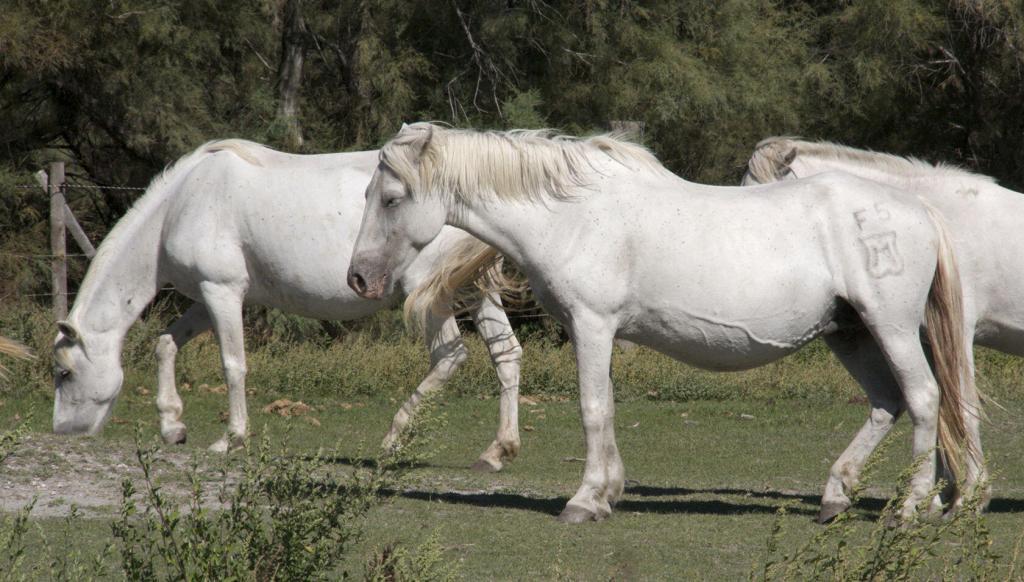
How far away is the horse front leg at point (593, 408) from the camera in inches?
257

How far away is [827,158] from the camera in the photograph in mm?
7902

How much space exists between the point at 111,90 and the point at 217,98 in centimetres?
203

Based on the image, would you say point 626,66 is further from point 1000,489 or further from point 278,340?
point 1000,489

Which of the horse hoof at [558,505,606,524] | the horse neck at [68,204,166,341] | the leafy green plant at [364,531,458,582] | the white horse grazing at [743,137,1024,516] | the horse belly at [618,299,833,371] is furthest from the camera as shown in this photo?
the horse neck at [68,204,166,341]

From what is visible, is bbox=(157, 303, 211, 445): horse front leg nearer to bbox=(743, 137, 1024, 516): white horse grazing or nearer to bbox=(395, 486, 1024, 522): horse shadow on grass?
bbox=(395, 486, 1024, 522): horse shadow on grass

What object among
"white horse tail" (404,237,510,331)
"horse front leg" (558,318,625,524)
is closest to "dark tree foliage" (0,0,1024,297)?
"white horse tail" (404,237,510,331)

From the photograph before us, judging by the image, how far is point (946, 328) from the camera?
6.95 metres

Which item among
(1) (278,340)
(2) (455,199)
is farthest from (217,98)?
(2) (455,199)

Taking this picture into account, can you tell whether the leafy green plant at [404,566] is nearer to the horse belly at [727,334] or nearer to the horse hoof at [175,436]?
the horse belly at [727,334]

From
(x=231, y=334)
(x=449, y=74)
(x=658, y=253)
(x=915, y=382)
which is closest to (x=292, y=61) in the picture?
(x=449, y=74)

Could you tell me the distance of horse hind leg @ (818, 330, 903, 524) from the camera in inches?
267

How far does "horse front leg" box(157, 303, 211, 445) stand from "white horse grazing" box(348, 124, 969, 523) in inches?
141

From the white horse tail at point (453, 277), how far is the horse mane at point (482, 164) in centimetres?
69

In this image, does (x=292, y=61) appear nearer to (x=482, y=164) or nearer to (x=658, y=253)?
(x=482, y=164)
